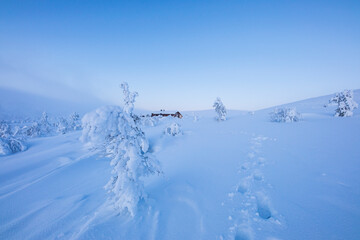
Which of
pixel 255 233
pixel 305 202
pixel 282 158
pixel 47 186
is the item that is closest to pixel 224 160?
pixel 282 158

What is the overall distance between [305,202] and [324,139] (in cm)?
583

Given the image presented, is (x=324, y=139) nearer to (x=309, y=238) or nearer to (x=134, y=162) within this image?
(x=309, y=238)

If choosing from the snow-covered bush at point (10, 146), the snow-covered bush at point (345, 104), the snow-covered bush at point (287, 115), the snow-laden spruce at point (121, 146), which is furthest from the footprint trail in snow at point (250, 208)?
the snow-covered bush at point (10, 146)

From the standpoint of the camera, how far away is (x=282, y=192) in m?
3.65

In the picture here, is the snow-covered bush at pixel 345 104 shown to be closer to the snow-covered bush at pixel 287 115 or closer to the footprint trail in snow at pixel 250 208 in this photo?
the snow-covered bush at pixel 287 115

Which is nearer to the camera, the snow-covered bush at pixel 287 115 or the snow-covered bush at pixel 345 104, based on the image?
the snow-covered bush at pixel 345 104

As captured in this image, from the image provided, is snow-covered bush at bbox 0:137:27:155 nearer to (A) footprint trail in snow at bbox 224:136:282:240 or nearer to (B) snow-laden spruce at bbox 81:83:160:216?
(B) snow-laden spruce at bbox 81:83:160:216

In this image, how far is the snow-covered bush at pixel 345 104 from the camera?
1268cm

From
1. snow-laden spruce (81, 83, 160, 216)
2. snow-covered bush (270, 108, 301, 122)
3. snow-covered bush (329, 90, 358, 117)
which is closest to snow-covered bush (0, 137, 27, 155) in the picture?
snow-laden spruce (81, 83, 160, 216)

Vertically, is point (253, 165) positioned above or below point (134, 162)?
below

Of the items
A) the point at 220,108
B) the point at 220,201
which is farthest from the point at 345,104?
the point at 220,201

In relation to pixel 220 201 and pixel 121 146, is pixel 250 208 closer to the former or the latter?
pixel 220 201

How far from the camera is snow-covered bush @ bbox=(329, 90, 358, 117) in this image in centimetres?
1268

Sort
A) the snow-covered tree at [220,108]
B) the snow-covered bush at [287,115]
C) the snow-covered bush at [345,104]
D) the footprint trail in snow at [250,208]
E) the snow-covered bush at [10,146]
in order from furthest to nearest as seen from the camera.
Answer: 1. the snow-covered tree at [220,108]
2. the snow-covered bush at [287,115]
3. the snow-covered bush at [345,104]
4. the snow-covered bush at [10,146]
5. the footprint trail in snow at [250,208]
